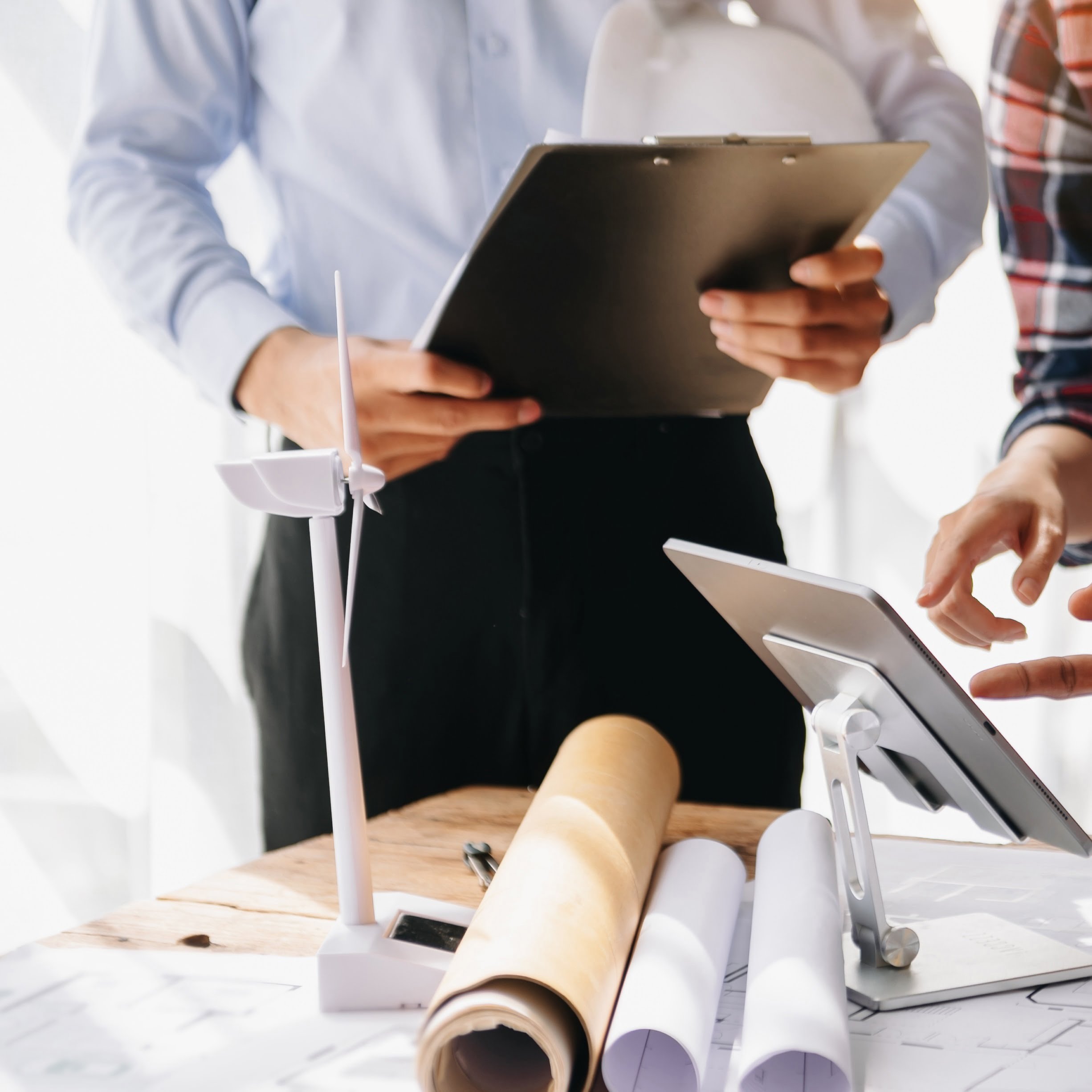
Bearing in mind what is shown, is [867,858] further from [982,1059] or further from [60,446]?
[60,446]

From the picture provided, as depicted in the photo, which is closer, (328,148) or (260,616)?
(328,148)

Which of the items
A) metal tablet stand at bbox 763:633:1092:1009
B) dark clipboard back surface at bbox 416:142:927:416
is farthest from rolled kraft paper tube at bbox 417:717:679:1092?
dark clipboard back surface at bbox 416:142:927:416

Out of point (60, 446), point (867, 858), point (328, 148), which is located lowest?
point (867, 858)

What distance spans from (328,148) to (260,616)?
546 millimetres

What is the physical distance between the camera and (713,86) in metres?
1.20

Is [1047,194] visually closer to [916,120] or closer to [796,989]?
[916,120]

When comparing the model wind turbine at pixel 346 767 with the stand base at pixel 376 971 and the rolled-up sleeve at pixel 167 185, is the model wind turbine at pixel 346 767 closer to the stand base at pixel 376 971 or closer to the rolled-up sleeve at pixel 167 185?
the stand base at pixel 376 971

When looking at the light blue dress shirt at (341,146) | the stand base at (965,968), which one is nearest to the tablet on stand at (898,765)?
the stand base at (965,968)

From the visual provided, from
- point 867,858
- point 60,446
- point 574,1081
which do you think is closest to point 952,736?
point 867,858

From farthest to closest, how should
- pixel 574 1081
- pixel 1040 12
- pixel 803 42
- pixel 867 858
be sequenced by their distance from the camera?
pixel 1040 12, pixel 803 42, pixel 867 858, pixel 574 1081

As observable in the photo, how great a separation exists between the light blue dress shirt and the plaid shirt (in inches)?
2.5

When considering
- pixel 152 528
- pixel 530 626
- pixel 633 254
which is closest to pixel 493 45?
pixel 633 254

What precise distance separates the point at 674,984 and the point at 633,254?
0.61 metres

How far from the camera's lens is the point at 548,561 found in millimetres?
1275
